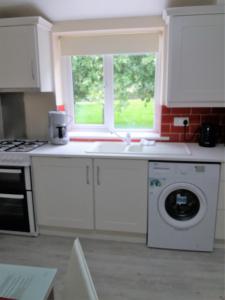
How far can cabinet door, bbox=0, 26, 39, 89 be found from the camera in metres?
2.38

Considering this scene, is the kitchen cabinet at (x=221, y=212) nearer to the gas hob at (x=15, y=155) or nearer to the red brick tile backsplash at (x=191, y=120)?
the red brick tile backsplash at (x=191, y=120)

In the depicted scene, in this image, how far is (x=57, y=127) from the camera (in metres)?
2.62

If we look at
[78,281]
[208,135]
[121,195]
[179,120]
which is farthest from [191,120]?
[78,281]

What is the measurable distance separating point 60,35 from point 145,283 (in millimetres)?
2503

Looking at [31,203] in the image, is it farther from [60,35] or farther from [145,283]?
[60,35]

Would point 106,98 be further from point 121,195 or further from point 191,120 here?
point 121,195

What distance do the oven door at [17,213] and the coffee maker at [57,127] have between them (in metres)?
0.60

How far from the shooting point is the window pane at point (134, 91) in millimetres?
2793

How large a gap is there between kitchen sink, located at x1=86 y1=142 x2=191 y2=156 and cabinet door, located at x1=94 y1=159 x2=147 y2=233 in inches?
5.5

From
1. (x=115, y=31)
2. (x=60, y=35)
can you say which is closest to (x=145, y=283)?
(x=115, y=31)

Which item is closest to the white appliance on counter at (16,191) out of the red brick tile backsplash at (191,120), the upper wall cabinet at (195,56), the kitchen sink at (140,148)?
the kitchen sink at (140,148)

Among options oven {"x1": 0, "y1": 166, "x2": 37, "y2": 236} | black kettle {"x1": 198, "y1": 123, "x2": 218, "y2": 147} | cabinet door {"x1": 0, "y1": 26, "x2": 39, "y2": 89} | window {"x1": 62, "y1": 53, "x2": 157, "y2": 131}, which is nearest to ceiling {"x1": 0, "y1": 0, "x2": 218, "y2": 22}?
cabinet door {"x1": 0, "y1": 26, "x2": 39, "y2": 89}

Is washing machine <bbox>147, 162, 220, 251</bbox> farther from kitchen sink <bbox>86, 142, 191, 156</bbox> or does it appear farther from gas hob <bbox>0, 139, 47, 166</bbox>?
gas hob <bbox>0, 139, 47, 166</bbox>

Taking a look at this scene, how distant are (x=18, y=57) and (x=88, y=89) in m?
0.82
